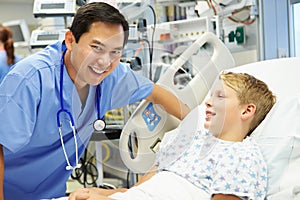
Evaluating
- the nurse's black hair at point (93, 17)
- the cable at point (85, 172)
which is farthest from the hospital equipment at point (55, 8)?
the nurse's black hair at point (93, 17)

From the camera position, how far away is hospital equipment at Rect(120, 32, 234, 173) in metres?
1.79

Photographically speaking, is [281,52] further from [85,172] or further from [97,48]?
[85,172]

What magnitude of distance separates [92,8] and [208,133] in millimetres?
657

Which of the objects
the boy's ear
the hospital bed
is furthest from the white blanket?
the boy's ear

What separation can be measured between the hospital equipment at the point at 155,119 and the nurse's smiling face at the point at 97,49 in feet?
1.16

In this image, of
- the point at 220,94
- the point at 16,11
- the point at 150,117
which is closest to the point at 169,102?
the point at 150,117

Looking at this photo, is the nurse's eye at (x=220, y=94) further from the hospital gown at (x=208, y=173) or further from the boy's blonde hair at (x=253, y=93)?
the hospital gown at (x=208, y=173)

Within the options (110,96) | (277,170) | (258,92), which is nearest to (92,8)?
(110,96)

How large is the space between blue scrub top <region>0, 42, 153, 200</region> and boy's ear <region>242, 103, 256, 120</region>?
0.45m

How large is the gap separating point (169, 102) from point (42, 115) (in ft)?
1.86

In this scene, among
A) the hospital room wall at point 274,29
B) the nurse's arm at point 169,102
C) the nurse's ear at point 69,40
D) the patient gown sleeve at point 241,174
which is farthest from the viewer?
the hospital room wall at point 274,29

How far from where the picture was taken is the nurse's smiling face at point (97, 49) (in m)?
1.40

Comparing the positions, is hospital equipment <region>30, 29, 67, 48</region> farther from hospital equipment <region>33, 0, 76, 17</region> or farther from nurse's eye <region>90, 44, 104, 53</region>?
nurse's eye <region>90, 44, 104, 53</region>

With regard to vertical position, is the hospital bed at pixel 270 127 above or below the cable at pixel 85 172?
above
